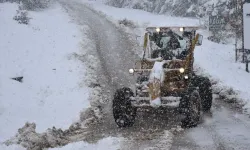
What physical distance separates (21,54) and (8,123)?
8.77m

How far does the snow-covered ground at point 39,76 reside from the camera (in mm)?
→ 11797

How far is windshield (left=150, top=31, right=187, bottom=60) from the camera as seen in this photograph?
11.9 meters

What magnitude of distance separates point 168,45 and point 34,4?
27.7 m

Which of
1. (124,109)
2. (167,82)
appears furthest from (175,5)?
(124,109)

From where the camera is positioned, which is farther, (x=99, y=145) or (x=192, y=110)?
(x=192, y=110)

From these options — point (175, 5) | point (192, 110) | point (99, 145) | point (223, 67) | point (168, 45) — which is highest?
point (175, 5)

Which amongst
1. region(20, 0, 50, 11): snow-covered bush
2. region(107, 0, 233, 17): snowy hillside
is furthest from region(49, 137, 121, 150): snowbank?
region(20, 0, 50, 11): snow-covered bush

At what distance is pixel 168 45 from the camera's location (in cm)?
1210

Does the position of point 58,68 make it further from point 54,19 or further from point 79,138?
point 54,19

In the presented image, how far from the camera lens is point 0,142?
380 inches

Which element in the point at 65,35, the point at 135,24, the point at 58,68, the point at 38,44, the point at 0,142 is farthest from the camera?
the point at 135,24

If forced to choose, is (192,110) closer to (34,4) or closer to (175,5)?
(175,5)

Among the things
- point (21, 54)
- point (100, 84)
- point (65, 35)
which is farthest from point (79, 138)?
point (65, 35)

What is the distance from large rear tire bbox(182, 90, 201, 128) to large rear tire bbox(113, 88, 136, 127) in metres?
1.52
